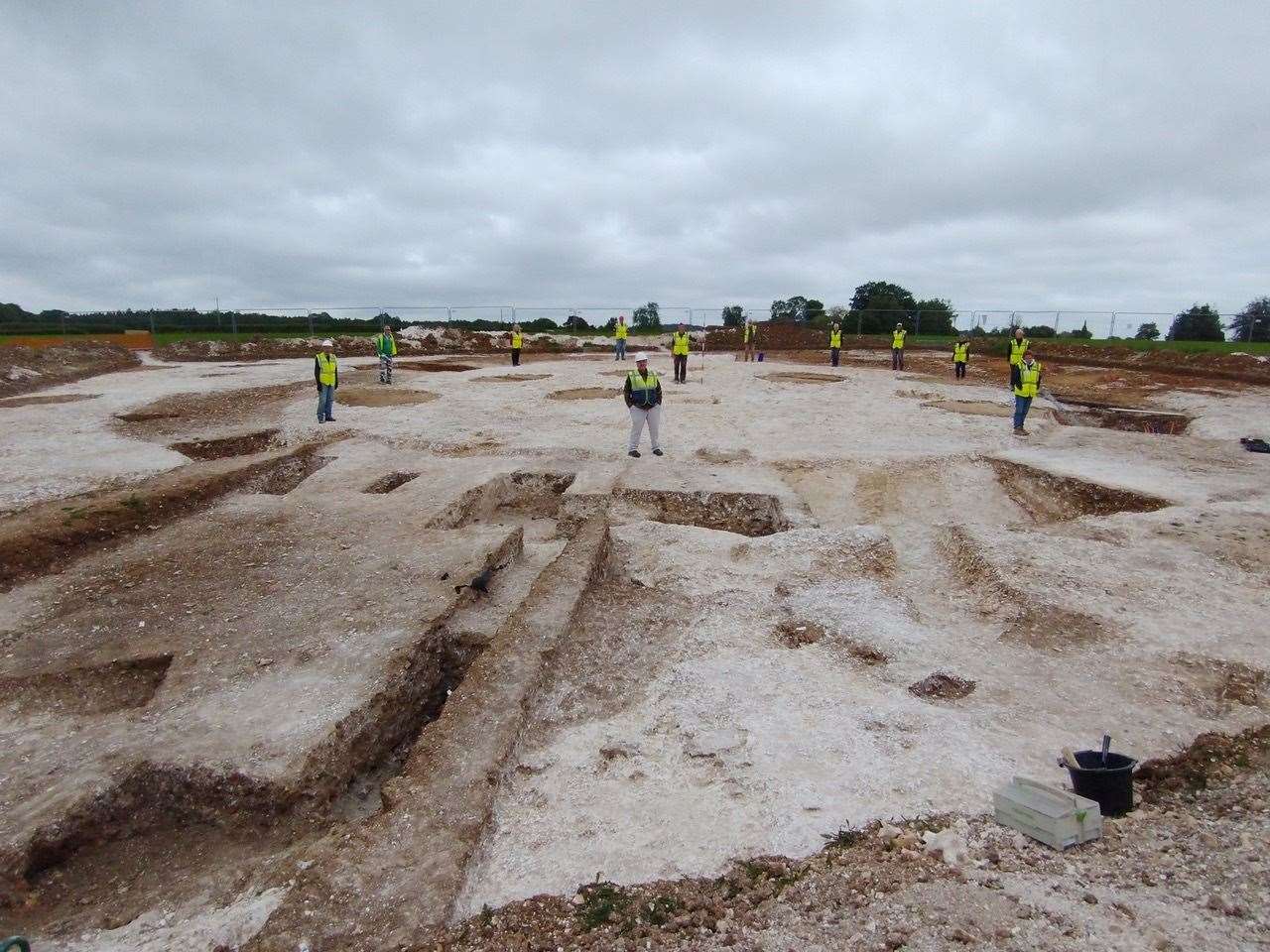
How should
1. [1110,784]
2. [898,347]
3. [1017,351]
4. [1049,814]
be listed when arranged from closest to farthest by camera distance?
[1049,814] < [1110,784] < [1017,351] < [898,347]

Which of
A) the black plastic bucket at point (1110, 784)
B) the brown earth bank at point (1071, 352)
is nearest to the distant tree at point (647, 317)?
the brown earth bank at point (1071, 352)

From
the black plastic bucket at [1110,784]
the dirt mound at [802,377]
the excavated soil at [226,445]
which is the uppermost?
the dirt mound at [802,377]

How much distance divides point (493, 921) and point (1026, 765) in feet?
10.4

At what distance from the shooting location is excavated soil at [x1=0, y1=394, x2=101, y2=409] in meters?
16.4

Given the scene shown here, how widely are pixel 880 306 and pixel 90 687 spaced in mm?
48780

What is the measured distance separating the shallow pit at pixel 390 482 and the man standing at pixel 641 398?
340cm

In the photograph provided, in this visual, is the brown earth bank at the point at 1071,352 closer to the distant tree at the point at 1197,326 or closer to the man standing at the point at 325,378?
the distant tree at the point at 1197,326

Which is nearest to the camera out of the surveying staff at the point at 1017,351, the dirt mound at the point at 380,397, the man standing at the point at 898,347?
the surveying staff at the point at 1017,351

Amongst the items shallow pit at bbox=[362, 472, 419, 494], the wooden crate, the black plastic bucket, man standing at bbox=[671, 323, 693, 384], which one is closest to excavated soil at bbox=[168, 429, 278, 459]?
shallow pit at bbox=[362, 472, 419, 494]

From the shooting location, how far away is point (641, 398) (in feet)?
36.2

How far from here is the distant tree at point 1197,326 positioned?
31.4 m

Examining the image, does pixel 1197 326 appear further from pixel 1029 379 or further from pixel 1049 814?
pixel 1049 814

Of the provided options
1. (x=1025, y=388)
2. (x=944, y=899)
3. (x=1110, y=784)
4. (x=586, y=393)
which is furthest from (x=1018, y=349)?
(x=944, y=899)

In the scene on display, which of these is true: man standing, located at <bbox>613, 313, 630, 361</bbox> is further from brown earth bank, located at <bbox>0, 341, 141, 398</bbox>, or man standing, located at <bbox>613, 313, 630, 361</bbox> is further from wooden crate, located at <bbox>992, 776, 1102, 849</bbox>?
wooden crate, located at <bbox>992, 776, 1102, 849</bbox>
